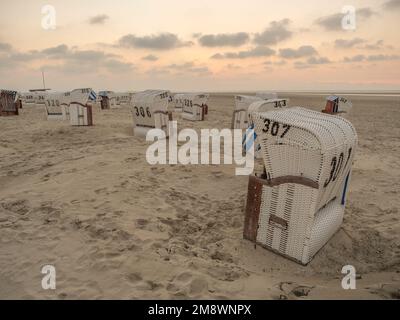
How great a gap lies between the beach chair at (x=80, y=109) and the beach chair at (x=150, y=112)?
14.3 ft

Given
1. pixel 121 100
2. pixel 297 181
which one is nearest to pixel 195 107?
pixel 297 181

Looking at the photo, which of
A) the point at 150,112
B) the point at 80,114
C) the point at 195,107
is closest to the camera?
the point at 150,112

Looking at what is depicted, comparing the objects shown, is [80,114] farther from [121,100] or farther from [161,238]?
[121,100]

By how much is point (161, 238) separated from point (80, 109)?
13537mm

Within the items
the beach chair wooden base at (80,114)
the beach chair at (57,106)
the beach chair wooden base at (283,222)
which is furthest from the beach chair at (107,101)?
the beach chair wooden base at (283,222)

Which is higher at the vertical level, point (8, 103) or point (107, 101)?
point (107, 101)

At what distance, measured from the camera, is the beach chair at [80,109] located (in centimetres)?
1630

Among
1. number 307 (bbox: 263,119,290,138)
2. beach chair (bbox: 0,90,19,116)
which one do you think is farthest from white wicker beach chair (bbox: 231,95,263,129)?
beach chair (bbox: 0,90,19,116)

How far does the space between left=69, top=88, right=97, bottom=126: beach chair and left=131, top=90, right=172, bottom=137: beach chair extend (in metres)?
4.37

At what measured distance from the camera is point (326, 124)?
4.34 metres

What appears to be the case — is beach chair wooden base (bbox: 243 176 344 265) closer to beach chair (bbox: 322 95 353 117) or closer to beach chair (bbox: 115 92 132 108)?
beach chair (bbox: 322 95 353 117)

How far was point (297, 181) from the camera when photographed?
13.5 ft

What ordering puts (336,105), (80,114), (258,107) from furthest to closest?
(80,114)
(336,105)
(258,107)
